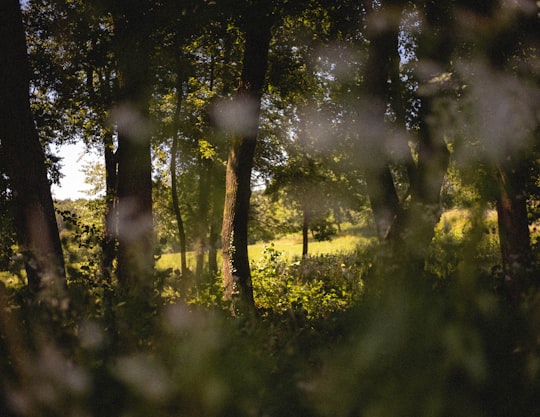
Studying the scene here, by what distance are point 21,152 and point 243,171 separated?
4.03 meters

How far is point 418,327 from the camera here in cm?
324

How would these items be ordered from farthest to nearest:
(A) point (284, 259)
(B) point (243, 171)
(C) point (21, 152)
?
(A) point (284, 259) → (B) point (243, 171) → (C) point (21, 152)

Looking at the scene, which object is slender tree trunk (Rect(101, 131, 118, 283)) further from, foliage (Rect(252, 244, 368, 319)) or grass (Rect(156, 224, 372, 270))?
foliage (Rect(252, 244, 368, 319))

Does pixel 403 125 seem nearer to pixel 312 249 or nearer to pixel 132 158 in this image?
pixel 132 158

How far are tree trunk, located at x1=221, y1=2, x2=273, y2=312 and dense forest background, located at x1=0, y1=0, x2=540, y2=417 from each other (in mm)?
39

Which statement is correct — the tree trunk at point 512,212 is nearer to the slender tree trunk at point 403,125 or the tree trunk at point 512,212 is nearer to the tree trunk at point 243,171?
the slender tree trunk at point 403,125

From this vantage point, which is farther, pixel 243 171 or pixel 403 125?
pixel 403 125

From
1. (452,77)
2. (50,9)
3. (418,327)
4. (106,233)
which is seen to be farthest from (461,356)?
(106,233)

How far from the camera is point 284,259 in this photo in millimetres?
11930

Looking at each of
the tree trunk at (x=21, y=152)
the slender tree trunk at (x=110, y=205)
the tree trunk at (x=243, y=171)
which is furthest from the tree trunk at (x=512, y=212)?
the slender tree trunk at (x=110, y=205)

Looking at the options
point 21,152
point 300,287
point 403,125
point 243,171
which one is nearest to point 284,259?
point 300,287

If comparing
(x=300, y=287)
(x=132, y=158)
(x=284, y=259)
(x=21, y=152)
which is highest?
(x=132, y=158)

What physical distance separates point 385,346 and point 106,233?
41.0 ft

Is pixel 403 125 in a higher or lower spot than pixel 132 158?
higher
